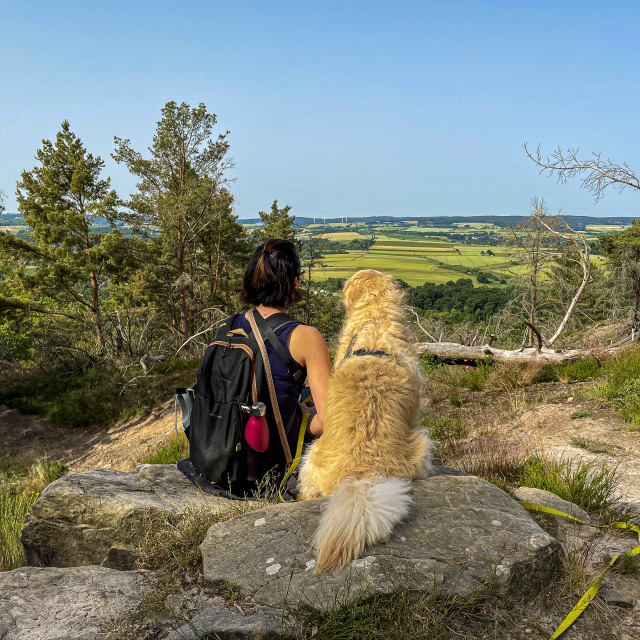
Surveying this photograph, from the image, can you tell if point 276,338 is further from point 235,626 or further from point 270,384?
point 235,626

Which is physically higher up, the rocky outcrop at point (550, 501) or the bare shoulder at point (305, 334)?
the bare shoulder at point (305, 334)

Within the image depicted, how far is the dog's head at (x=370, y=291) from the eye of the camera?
2.85m

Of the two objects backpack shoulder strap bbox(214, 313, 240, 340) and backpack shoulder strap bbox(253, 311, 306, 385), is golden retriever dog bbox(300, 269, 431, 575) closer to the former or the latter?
backpack shoulder strap bbox(253, 311, 306, 385)

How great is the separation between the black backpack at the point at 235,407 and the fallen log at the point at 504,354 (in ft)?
18.8

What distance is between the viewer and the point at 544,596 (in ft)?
6.56

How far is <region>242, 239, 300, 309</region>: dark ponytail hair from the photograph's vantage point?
2.73 m

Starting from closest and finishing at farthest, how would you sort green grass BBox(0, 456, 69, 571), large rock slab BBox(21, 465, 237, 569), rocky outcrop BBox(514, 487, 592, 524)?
large rock slab BBox(21, 465, 237, 569)
rocky outcrop BBox(514, 487, 592, 524)
green grass BBox(0, 456, 69, 571)

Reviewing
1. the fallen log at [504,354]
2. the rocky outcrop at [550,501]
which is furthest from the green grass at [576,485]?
the fallen log at [504,354]

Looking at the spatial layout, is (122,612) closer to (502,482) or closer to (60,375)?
(502,482)

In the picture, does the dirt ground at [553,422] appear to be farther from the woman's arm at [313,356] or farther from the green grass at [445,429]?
the woman's arm at [313,356]

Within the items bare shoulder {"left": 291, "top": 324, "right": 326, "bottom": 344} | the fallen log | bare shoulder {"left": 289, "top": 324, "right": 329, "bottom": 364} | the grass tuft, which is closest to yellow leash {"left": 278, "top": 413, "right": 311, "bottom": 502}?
bare shoulder {"left": 289, "top": 324, "right": 329, "bottom": 364}

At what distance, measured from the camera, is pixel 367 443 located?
88.0 inches

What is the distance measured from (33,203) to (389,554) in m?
22.9

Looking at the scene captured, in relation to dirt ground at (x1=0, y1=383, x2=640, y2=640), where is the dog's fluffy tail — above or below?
above
